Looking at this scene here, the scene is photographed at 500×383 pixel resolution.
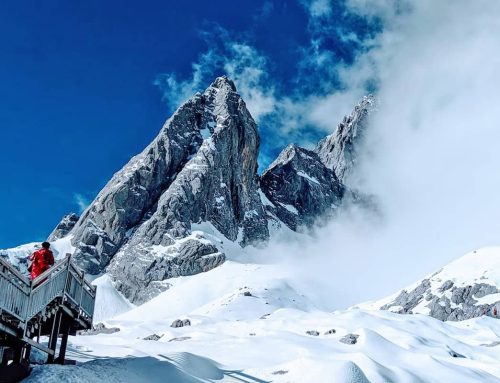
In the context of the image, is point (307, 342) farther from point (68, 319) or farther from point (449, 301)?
point (449, 301)

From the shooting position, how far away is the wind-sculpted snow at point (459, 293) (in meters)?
129

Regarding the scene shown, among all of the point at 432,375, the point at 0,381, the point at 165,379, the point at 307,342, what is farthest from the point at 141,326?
the point at 0,381

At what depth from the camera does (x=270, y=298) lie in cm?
13025

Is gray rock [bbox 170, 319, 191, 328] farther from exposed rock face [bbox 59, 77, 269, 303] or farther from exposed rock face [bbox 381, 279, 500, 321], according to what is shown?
exposed rock face [bbox 59, 77, 269, 303]

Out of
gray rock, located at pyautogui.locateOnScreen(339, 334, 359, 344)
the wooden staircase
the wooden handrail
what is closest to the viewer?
the wooden handrail

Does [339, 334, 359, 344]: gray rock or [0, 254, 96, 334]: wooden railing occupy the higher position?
[339, 334, 359, 344]: gray rock

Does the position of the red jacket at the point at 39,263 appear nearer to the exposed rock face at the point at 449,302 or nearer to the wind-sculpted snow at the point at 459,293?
the wind-sculpted snow at the point at 459,293

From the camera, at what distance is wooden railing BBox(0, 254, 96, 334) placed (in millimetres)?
14680

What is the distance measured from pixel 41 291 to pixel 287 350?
31.2 metres

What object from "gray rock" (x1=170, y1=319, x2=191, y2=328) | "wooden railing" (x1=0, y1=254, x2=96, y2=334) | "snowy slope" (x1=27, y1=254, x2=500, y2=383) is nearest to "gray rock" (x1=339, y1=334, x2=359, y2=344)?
"snowy slope" (x1=27, y1=254, x2=500, y2=383)

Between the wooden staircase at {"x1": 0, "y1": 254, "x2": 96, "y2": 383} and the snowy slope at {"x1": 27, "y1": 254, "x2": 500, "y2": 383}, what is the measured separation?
989 mm

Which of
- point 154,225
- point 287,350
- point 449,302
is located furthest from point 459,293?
point 287,350

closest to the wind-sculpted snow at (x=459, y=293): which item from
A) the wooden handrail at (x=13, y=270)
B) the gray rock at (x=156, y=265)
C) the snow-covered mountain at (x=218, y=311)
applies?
the snow-covered mountain at (x=218, y=311)

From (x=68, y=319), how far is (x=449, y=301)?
414ft
